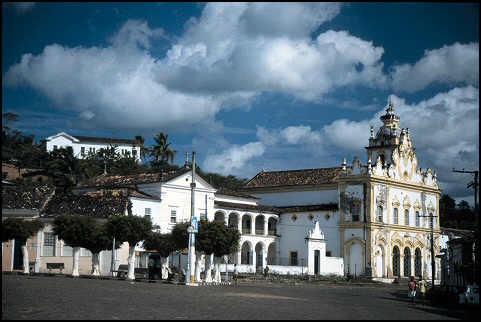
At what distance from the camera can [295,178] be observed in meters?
72.0

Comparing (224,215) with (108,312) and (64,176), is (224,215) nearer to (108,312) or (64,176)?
(64,176)

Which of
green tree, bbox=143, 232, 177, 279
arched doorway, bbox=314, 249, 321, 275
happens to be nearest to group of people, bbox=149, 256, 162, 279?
green tree, bbox=143, 232, 177, 279

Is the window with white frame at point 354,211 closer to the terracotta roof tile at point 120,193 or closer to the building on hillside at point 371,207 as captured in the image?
the building on hillside at point 371,207

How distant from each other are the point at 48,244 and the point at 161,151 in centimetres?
5041

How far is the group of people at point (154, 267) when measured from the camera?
133 feet

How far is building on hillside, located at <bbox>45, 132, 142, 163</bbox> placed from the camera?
9962 centimetres

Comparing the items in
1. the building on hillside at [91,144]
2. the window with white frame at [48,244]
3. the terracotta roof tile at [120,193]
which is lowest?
the window with white frame at [48,244]

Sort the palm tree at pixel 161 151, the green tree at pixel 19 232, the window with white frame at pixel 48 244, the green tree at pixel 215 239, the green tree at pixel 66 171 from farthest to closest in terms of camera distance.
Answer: the palm tree at pixel 161 151 < the green tree at pixel 66 171 < the window with white frame at pixel 48 244 < the green tree at pixel 215 239 < the green tree at pixel 19 232

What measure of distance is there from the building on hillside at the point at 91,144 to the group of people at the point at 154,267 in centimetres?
5661

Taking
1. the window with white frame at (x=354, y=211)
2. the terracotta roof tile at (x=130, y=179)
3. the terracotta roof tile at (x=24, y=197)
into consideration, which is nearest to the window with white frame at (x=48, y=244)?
the terracotta roof tile at (x=24, y=197)

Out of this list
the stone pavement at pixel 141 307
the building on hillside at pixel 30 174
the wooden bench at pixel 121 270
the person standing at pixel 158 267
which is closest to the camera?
the stone pavement at pixel 141 307

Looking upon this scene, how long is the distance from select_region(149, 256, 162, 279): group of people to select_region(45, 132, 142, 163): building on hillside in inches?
2229

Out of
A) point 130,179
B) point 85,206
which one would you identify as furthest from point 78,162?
point 85,206

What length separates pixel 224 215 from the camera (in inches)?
2527
